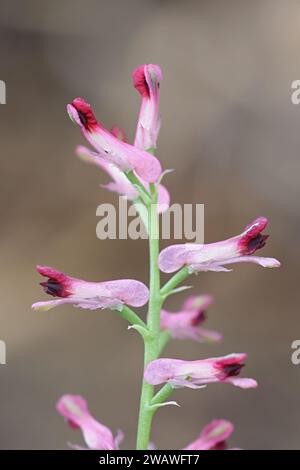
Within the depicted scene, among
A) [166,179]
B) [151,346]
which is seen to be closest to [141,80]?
[151,346]

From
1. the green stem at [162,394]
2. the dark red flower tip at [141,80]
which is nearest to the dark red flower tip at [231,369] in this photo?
the green stem at [162,394]

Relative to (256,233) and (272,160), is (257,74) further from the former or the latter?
(256,233)

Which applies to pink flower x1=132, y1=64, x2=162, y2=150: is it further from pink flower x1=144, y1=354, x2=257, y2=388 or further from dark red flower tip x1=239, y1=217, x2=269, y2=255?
pink flower x1=144, y1=354, x2=257, y2=388

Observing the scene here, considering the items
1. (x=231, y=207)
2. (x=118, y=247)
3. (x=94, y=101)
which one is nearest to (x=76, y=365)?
(x=118, y=247)

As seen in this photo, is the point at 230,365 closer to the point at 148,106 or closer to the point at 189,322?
the point at 189,322

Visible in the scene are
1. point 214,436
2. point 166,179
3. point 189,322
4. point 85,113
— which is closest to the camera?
point 85,113

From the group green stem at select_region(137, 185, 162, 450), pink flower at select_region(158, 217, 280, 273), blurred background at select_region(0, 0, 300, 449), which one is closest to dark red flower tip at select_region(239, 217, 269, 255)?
pink flower at select_region(158, 217, 280, 273)
